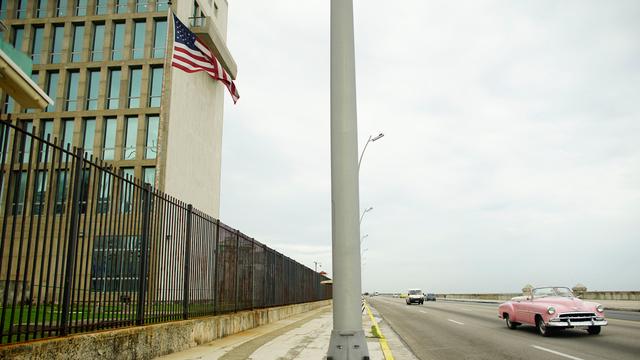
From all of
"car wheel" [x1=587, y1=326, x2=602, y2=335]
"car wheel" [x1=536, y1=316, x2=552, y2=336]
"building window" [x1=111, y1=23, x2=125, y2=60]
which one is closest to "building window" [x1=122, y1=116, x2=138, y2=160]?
"building window" [x1=111, y1=23, x2=125, y2=60]

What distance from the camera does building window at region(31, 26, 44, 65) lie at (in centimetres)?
3631

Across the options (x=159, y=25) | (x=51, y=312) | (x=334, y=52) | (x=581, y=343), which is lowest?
(x=581, y=343)

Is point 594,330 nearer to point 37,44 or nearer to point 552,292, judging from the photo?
point 552,292

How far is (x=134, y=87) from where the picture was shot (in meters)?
35.6

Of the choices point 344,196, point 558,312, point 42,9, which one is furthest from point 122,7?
point 344,196

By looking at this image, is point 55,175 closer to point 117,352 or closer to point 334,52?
point 117,352

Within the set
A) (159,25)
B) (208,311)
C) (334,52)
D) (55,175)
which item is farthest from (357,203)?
(159,25)

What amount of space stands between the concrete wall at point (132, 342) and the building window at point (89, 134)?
25542 mm

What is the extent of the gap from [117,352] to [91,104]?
32.1m

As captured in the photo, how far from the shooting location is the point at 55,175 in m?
6.58

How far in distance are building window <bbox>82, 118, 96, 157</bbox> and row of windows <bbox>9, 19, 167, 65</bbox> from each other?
15.7 ft

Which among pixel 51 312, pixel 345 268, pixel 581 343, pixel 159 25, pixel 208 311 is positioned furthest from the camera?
pixel 159 25

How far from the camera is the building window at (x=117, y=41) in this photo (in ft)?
119

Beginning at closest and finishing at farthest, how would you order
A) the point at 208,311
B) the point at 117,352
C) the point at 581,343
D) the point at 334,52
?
the point at 334,52 → the point at 117,352 → the point at 581,343 → the point at 208,311
